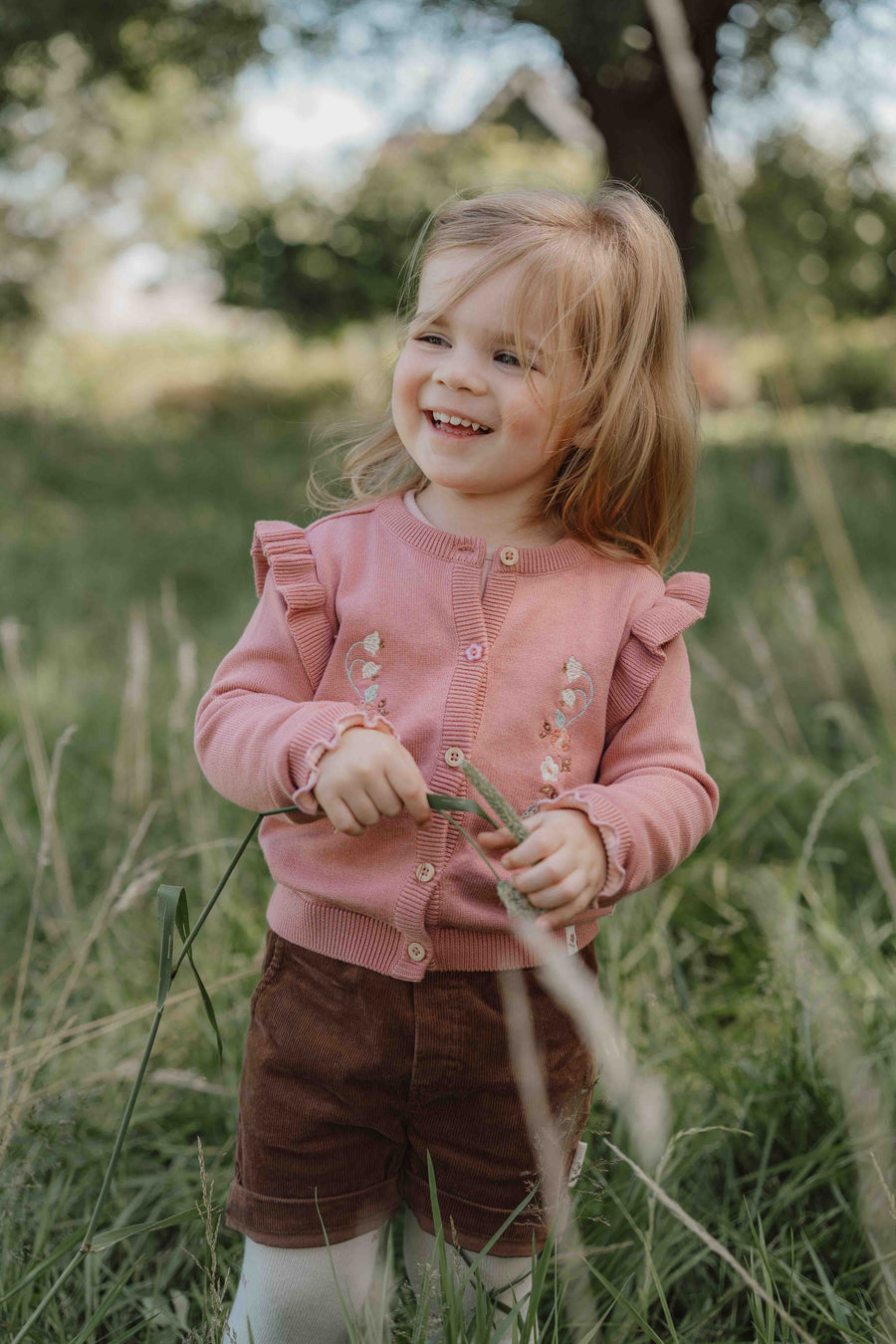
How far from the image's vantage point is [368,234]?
8047mm

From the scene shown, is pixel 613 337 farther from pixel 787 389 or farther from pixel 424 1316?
pixel 424 1316

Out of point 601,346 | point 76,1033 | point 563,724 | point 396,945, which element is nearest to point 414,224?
point 601,346

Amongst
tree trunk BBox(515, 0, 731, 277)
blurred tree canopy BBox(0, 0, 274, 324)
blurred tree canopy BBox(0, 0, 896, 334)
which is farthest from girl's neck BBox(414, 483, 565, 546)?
blurred tree canopy BBox(0, 0, 274, 324)

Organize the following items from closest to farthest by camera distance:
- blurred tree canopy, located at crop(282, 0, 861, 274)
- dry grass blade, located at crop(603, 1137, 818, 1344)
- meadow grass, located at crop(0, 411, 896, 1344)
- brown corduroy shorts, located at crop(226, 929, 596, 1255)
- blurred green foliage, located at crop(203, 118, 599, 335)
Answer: dry grass blade, located at crop(603, 1137, 818, 1344) < brown corduroy shorts, located at crop(226, 929, 596, 1255) < meadow grass, located at crop(0, 411, 896, 1344) < blurred tree canopy, located at crop(282, 0, 861, 274) < blurred green foliage, located at crop(203, 118, 599, 335)

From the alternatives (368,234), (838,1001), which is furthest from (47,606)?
(368,234)

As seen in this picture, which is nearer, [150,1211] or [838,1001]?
[150,1211]

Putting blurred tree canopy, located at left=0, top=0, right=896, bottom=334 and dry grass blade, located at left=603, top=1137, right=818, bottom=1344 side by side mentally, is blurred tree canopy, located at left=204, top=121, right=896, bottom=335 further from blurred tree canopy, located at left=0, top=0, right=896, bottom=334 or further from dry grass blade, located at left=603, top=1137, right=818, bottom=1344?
dry grass blade, located at left=603, top=1137, right=818, bottom=1344

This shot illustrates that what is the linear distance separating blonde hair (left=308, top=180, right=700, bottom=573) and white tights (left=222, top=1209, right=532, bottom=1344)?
927mm

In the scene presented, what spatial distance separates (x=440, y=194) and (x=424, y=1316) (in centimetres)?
928

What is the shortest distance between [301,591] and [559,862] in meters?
0.47

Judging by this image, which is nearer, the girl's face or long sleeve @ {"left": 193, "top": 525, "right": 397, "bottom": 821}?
long sleeve @ {"left": 193, "top": 525, "right": 397, "bottom": 821}

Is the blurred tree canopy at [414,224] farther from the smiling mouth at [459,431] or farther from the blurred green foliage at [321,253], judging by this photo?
the smiling mouth at [459,431]

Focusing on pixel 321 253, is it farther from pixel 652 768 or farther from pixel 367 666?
pixel 652 768

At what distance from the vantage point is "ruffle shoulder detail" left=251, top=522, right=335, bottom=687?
4.45ft
